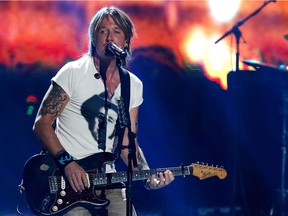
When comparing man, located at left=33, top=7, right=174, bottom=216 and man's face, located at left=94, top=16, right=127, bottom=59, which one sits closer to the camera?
man, located at left=33, top=7, right=174, bottom=216

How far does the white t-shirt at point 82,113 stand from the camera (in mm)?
3705

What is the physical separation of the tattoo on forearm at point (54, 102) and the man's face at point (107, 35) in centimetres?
40

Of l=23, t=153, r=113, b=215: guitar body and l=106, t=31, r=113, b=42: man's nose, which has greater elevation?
l=106, t=31, r=113, b=42: man's nose

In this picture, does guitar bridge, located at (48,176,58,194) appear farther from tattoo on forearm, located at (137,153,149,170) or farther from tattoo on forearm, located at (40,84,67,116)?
tattoo on forearm, located at (137,153,149,170)

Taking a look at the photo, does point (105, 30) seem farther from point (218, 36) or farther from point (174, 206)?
point (174, 206)

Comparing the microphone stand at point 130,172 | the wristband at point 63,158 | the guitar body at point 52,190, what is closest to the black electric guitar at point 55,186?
the guitar body at point 52,190

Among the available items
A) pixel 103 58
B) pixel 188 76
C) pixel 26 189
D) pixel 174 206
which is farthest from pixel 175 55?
pixel 26 189

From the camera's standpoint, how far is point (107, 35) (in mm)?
3805

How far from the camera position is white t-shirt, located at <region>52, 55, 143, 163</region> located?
3.71 meters

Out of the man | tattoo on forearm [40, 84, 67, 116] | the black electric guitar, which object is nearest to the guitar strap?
the man

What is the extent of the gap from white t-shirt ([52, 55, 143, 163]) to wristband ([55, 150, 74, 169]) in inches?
5.7

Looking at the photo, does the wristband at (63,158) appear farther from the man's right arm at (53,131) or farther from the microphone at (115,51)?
the microphone at (115,51)

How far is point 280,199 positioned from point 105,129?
3.13m

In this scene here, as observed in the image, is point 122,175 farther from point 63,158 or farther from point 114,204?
point 63,158
